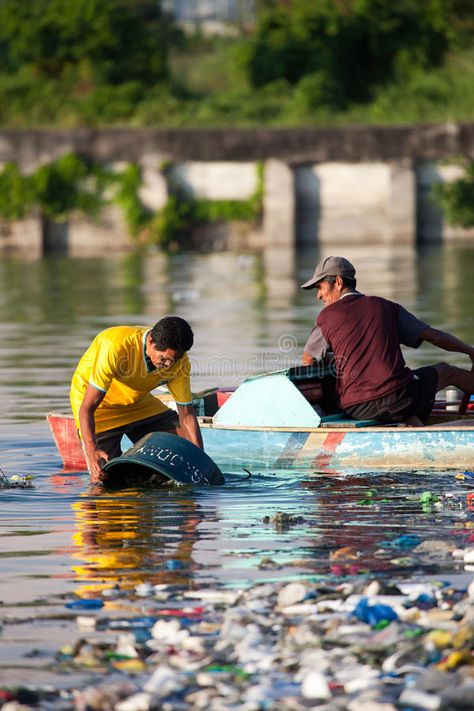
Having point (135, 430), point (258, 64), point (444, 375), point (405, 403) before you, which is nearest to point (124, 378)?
point (135, 430)

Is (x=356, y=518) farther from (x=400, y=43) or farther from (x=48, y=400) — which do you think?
(x=400, y=43)

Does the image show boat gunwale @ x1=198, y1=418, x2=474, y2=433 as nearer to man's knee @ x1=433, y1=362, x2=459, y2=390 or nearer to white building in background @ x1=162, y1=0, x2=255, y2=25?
man's knee @ x1=433, y1=362, x2=459, y2=390

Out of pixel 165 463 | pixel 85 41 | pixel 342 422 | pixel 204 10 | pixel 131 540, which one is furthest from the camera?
pixel 204 10

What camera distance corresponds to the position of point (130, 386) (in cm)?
1014

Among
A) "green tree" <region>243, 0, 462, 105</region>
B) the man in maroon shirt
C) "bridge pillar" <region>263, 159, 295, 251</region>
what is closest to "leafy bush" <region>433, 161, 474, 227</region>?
"bridge pillar" <region>263, 159, 295, 251</region>

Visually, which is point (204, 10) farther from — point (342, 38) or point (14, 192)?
point (14, 192)

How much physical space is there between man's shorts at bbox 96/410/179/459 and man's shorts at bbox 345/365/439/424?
1.34 meters

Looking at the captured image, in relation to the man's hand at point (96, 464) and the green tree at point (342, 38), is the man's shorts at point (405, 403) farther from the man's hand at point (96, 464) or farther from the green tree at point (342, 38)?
the green tree at point (342, 38)

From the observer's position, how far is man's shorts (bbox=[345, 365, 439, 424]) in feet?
35.3

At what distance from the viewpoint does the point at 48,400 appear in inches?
572

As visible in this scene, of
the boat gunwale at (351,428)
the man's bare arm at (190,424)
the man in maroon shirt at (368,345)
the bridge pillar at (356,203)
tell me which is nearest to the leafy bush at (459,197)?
the bridge pillar at (356,203)

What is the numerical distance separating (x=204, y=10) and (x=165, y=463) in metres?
53.4

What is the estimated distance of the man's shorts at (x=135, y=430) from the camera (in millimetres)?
10477

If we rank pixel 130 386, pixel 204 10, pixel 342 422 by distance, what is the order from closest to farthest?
1. pixel 130 386
2. pixel 342 422
3. pixel 204 10
